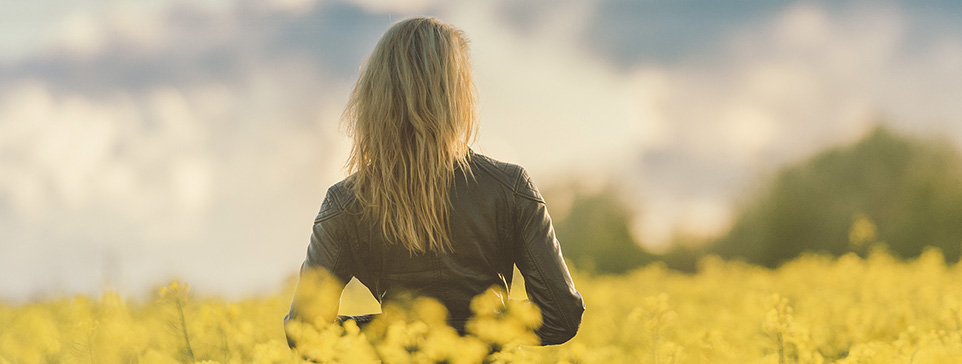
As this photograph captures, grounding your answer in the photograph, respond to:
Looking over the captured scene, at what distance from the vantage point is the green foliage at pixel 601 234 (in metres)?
17.3

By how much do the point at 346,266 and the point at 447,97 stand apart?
54cm

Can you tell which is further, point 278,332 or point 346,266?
point 278,332

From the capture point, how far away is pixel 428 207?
1729mm

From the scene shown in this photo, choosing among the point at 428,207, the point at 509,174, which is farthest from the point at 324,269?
the point at 509,174

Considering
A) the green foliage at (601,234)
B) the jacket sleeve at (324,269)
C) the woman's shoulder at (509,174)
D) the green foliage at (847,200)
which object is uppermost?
the woman's shoulder at (509,174)

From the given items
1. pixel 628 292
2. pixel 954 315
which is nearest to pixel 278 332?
pixel 954 315

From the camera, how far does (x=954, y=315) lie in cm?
320

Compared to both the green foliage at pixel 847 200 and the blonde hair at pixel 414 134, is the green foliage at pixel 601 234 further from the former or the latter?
the blonde hair at pixel 414 134

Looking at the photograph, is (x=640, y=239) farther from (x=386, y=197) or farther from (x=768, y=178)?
(x=386, y=197)

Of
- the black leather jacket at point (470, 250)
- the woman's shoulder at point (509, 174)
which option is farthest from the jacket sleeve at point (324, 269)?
the woman's shoulder at point (509, 174)

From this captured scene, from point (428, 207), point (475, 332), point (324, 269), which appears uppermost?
point (428, 207)

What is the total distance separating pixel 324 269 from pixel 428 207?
13.4 inches

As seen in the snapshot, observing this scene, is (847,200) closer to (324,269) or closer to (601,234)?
(601,234)

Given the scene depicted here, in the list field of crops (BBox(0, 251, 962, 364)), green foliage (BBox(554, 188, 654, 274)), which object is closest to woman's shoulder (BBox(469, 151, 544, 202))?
field of crops (BBox(0, 251, 962, 364))
